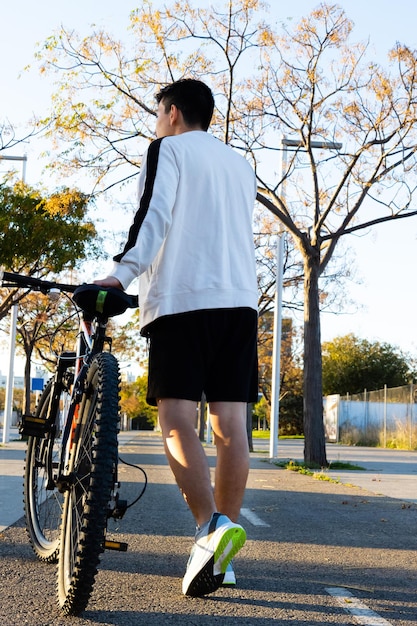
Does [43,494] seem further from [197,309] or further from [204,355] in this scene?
[197,309]

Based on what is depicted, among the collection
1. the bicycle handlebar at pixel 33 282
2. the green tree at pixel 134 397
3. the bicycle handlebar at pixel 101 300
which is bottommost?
the bicycle handlebar at pixel 101 300

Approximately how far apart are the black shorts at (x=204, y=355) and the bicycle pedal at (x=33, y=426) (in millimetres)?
790

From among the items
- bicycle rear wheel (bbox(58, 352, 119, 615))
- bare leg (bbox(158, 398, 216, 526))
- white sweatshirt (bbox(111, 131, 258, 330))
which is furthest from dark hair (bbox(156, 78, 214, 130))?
bare leg (bbox(158, 398, 216, 526))

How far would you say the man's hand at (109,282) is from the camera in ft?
11.0

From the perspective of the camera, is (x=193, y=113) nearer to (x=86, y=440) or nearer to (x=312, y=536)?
(x=86, y=440)

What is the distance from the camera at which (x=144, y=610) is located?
332 centimetres

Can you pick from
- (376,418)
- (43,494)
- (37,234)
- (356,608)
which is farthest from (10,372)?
(356,608)

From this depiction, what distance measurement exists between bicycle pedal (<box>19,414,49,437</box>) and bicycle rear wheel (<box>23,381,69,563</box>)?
4 centimetres

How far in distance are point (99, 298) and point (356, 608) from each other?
155 centimetres

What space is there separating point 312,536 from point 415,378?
5401 centimetres

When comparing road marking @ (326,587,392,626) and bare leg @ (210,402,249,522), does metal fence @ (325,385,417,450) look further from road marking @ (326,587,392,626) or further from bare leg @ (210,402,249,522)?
bare leg @ (210,402,249,522)

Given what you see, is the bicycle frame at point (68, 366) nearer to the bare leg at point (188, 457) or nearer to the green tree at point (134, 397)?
the bare leg at point (188, 457)

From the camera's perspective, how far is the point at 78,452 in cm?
348

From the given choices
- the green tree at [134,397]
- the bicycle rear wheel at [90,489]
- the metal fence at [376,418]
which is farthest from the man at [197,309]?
the green tree at [134,397]
